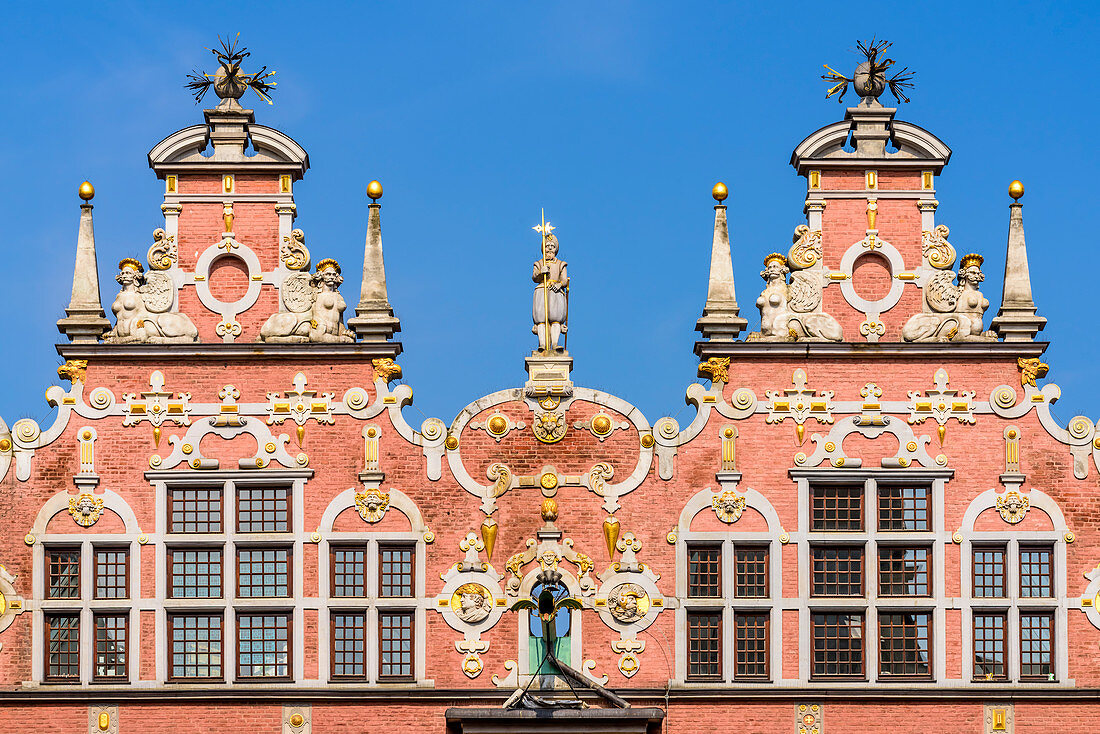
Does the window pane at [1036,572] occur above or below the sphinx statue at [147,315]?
below

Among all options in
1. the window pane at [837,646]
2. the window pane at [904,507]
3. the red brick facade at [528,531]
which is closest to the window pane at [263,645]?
the red brick facade at [528,531]

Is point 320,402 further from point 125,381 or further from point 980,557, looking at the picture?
point 980,557

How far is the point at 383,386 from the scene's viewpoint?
→ 37.5 m

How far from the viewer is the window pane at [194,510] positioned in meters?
37.1

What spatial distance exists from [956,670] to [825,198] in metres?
8.38

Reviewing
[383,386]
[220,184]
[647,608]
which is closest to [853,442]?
[647,608]

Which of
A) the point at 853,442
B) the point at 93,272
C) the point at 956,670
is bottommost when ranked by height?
the point at 956,670

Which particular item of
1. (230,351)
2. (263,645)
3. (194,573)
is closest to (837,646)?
(263,645)

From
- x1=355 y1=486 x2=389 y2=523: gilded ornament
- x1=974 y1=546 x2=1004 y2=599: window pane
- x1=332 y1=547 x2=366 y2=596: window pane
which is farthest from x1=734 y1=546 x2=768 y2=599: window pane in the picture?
x1=332 y1=547 x2=366 y2=596: window pane

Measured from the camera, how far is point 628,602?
36656 mm

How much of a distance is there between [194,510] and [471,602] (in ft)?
16.3

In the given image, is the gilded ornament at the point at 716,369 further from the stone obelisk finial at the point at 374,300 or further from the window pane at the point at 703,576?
the stone obelisk finial at the point at 374,300

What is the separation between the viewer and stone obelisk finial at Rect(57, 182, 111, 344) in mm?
37469

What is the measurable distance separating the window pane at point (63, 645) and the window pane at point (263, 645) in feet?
9.00
